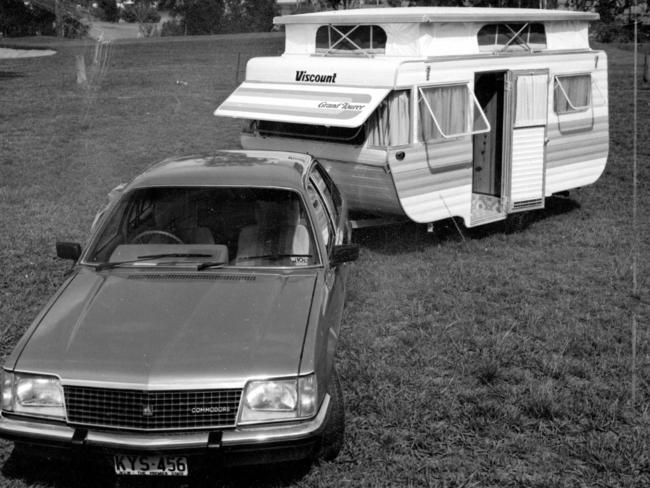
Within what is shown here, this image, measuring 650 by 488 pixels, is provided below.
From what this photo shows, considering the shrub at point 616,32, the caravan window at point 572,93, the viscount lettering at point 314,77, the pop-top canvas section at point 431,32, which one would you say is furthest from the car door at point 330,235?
the shrub at point 616,32

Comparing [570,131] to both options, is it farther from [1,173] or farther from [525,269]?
[1,173]

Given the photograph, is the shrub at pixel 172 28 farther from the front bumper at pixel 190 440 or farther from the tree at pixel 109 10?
the front bumper at pixel 190 440

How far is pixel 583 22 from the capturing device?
11.0 m

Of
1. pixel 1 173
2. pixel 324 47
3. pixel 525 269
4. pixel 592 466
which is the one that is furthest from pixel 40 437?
pixel 1 173

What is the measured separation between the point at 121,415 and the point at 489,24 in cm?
730

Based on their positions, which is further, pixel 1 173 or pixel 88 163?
pixel 88 163

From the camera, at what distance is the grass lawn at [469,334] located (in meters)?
4.83

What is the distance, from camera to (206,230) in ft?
18.5

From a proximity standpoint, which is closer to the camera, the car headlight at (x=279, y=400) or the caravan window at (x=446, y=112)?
the car headlight at (x=279, y=400)

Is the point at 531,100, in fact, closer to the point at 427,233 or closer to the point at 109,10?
the point at 427,233

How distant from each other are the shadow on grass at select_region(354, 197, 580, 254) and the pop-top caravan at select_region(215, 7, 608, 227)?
0.31 metres

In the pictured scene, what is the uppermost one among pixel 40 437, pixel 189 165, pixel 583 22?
pixel 583 22

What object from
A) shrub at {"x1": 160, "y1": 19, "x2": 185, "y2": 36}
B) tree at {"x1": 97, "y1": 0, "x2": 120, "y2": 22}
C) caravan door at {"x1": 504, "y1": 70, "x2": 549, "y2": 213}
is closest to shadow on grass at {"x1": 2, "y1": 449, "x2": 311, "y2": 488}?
caravan door at {"x1": 504, "y1": 70, "x2": 549, "y2": 213}

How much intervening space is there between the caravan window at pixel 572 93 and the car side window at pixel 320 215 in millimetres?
5261
